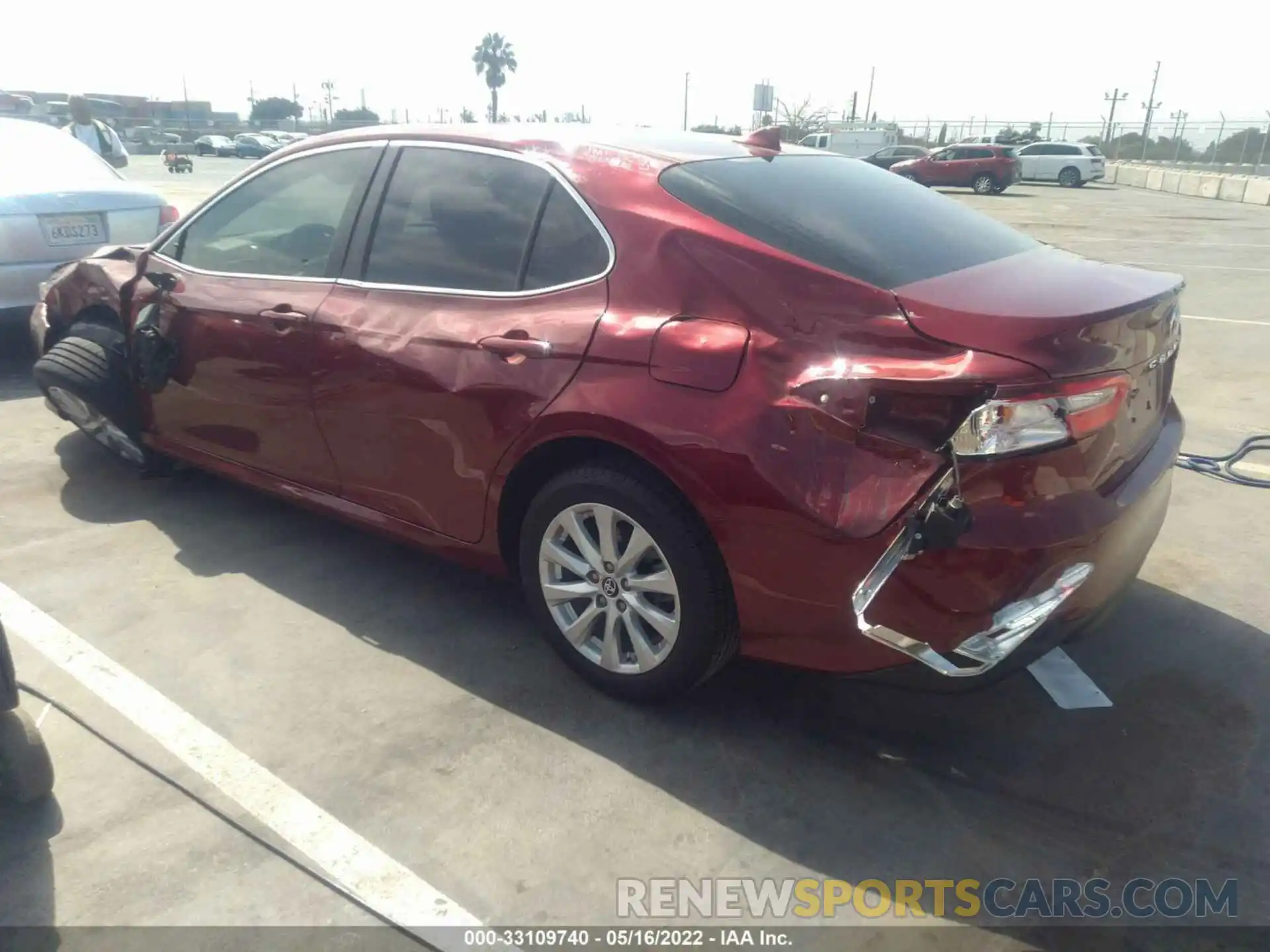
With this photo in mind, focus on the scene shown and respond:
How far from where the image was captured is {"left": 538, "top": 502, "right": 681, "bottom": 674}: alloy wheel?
112 inches

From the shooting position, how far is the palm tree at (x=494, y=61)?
83.6m

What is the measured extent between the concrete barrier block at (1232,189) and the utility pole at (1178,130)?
9955 millimetres

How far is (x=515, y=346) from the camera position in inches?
118

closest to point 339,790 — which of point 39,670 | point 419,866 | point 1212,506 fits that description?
point 419,866

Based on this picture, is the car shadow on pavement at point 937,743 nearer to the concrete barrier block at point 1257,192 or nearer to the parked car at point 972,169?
the parked car at point 972,169

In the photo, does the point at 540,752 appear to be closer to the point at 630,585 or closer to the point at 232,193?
the point at 630,585

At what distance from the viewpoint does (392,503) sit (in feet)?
11.5

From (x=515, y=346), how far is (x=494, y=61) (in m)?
89.6

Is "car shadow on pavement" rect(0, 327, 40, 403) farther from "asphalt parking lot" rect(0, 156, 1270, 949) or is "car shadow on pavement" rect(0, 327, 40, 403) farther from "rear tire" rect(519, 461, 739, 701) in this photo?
"rear tire" rect(519, 461, 739, 701)

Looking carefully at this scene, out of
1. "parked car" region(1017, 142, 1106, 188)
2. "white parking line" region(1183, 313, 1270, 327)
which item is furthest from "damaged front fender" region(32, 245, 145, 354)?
"parked car" region(1017, 142, 1106, 188)

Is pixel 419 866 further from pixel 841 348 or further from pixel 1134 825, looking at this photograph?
pixel 1134 825

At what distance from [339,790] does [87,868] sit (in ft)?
2.00

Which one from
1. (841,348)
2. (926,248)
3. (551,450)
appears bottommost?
(551,450)

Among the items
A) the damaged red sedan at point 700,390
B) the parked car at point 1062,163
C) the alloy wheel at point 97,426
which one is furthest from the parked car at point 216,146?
the damaged red sedan at point 700,390
